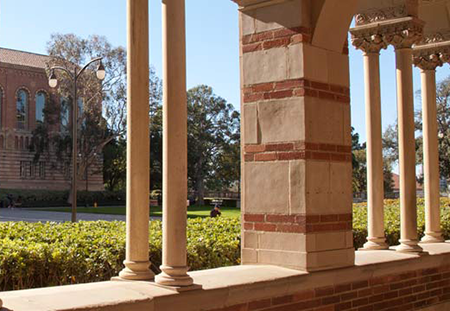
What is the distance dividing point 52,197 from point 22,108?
33.7 ft

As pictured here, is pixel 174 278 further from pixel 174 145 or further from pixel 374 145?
pixel 374 145

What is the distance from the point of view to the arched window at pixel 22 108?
5762cm

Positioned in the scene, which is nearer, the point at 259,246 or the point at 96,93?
the point at 259,246

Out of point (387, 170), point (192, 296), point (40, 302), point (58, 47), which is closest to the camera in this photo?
point (40, 302)

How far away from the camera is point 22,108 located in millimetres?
Answer: 58062

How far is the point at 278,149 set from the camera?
6066mm

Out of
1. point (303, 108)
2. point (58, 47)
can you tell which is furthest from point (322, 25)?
point (58, 47)

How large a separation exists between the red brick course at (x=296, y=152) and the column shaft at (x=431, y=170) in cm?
331

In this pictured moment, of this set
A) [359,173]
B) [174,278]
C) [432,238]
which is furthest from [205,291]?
[359,173]

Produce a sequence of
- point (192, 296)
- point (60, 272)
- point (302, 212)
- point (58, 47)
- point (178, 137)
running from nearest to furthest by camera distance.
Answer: point (192, 296) → point (178, 137) → point (302, 212) → point (60, 272) → point (58, 47)

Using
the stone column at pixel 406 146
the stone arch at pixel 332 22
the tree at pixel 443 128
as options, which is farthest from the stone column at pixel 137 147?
the tree at pixel 443 128

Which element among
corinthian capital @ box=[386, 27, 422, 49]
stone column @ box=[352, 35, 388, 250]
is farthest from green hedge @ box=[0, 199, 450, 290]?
corinthian capital @ box=[386, 27, 422, 49]

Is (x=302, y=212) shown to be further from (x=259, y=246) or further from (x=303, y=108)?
(x=303, y=108)

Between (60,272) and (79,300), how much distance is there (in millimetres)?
2388
